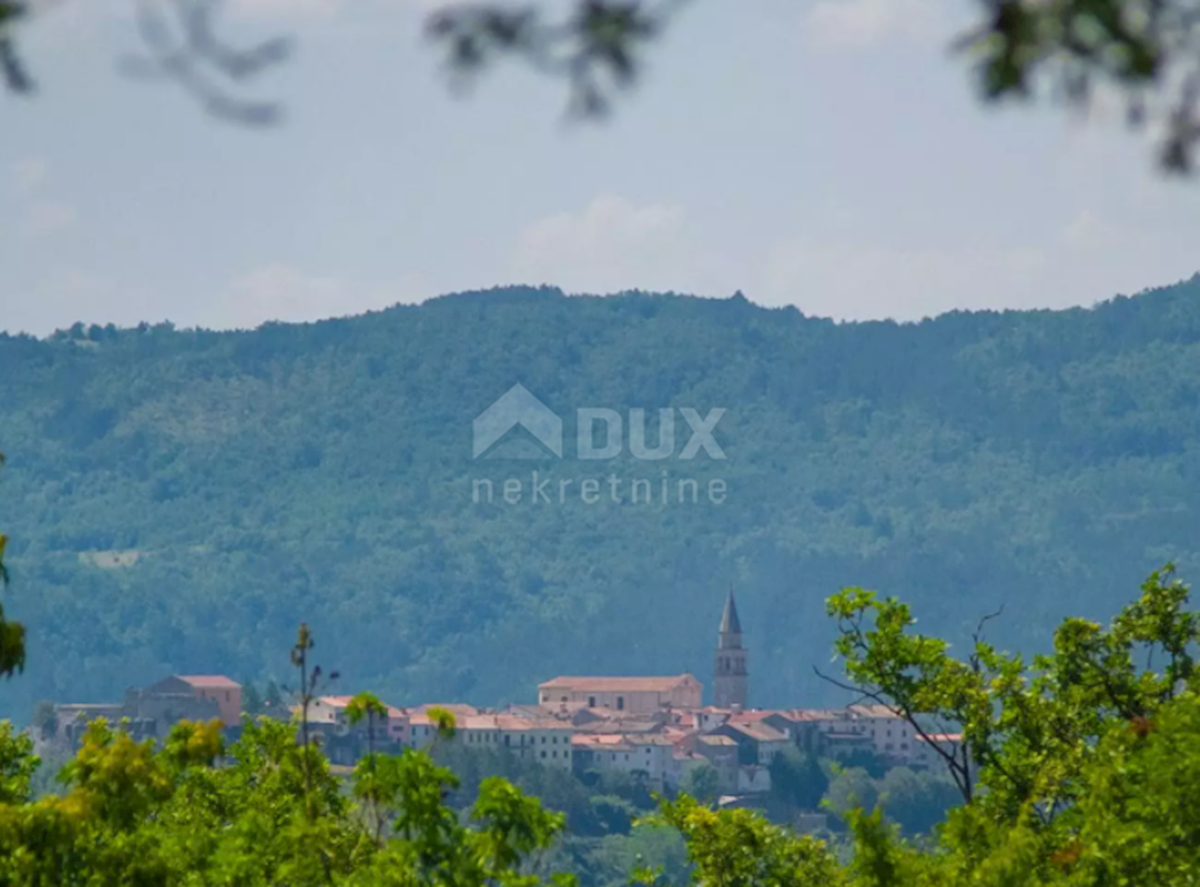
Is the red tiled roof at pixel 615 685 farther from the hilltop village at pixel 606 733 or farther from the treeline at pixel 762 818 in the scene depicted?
the treeline at pixel 762 818

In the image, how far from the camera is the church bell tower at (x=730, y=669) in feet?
522

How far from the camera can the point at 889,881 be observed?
1245cm

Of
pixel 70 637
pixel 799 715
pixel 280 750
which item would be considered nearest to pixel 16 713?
pixel 70 637

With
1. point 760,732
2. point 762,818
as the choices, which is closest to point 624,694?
point 760,732

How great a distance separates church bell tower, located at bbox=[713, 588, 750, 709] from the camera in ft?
522

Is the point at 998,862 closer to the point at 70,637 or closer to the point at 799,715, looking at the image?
the point at 799,715

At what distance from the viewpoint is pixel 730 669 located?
6319 inches

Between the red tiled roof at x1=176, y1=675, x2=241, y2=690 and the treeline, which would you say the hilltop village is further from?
the treeline

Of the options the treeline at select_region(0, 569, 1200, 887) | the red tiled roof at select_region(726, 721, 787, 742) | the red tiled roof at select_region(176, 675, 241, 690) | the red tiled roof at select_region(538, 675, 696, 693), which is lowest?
the red tiled roof at select_region(726, 721, 787, 742)

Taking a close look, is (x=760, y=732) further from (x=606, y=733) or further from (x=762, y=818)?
(x=762, y=818)

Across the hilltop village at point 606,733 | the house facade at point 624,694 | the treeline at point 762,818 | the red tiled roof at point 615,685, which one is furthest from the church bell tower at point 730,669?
the treeline at point 762,818

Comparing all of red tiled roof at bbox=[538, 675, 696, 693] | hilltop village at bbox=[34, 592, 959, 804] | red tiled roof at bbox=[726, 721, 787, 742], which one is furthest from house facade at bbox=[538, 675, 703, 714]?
red tiled roof at bbox=[726, 721, 787, 742]

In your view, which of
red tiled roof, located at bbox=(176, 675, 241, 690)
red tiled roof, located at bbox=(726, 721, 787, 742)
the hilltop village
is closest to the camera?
the hilltop village

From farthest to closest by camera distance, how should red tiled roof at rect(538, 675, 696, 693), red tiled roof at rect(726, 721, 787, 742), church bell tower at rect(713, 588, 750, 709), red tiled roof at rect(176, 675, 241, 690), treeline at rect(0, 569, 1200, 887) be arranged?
church bell tower at rect(713, 588, 750, 709), red tiled roof at rect(538, 675, 696, 693), red tiled roof at rect(176, 675, 241, 690), red tiled roof at rect(726, 721, 787, 742), treeline at rect(0, 569, 1200, 887)
